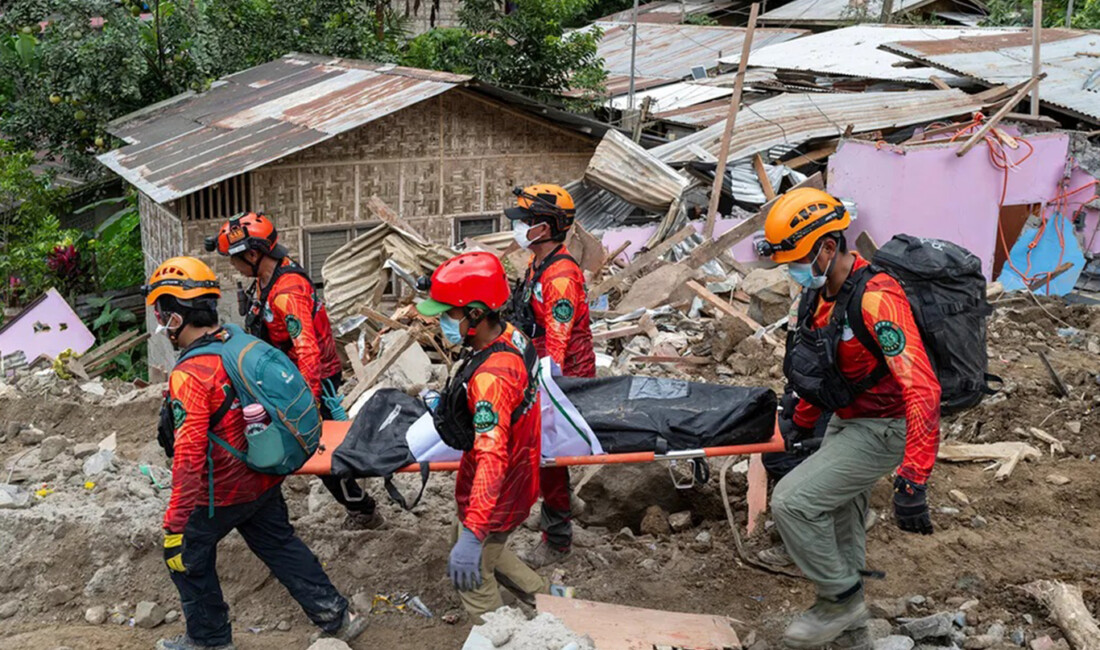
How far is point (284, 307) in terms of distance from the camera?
21.2 ft

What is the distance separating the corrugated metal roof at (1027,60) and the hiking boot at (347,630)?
13.5 metres

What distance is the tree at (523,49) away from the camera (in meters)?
18.0

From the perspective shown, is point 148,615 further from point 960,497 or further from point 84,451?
point 960,497

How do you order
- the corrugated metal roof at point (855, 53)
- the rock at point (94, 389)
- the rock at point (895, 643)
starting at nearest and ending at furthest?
the rock at point (895, 643)
the rock at point (94, 389)
the corrugated metal roof at point (855, 53)

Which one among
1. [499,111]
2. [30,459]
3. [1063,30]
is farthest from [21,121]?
[1063,30]

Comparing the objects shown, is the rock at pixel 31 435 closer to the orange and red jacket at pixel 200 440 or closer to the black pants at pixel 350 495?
the black pants at pixel 350 495

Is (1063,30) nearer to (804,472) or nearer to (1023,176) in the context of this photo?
(1023,176)

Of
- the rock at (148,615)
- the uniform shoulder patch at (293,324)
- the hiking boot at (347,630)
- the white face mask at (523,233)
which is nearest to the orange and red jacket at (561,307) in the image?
the white face mask at (523,233)

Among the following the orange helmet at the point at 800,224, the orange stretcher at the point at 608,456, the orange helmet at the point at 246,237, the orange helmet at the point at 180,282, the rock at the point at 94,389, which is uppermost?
the orange helmet at the point at 800,224

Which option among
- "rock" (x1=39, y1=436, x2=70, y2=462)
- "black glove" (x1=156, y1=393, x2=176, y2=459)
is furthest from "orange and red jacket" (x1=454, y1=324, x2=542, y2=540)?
"rock" (x1=39, y1=436, x2=70, y2=462)

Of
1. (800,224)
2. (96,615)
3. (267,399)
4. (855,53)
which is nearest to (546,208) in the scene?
(800,224)

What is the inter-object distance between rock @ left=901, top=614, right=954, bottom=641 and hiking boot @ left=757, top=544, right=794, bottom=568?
1.05m

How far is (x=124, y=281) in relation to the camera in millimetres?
18562

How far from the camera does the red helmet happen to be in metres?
4.65
